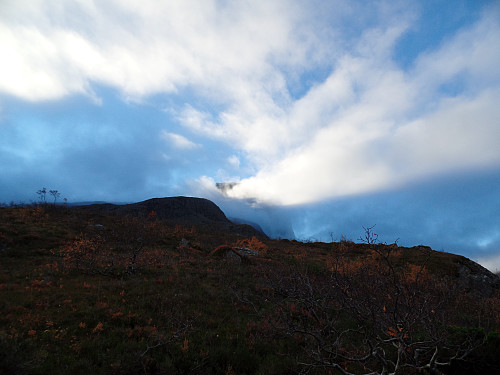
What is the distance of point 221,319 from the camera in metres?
8.03

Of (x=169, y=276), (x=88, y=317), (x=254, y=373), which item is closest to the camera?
(x=254, y=373)

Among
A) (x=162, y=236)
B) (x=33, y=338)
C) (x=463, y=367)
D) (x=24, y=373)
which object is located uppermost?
(x=162, y=236)

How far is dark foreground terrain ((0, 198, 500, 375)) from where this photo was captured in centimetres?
483

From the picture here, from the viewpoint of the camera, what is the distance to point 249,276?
14617 mm

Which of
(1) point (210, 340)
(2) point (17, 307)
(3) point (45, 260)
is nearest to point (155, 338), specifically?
(1) point (210, 340)

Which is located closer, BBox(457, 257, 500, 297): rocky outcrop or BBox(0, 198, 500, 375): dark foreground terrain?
BBox(0, 198, 500, 375): dark foreground terrain

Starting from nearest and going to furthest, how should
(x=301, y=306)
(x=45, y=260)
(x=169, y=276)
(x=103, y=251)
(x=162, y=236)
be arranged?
1. (x=301, y=306)
2. (x=169, y=276)
3. (x=45, y=260)
4. (x=103, y=251)
5. (x=162, y=236)

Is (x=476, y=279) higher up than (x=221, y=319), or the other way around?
(x=476, y=279)

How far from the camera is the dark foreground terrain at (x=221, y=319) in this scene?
4.83 m

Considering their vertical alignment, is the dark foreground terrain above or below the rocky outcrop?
below

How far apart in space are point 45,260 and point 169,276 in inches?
349

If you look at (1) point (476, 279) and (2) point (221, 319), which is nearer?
(2) point (221, 319)

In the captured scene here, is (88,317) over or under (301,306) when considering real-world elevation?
under

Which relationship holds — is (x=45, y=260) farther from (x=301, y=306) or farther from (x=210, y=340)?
(x=301, y=306)
